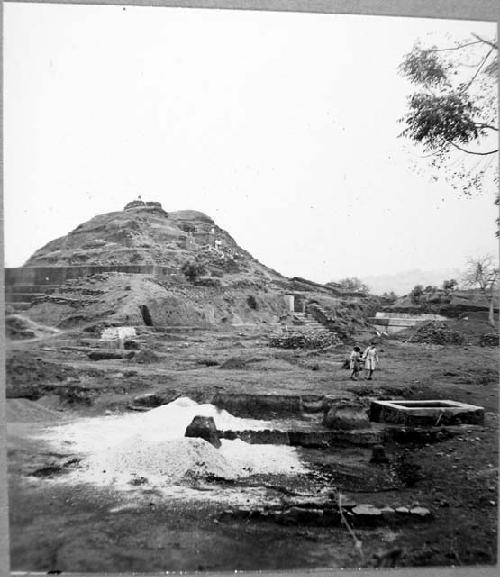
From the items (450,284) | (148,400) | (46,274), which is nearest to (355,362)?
(450,284)

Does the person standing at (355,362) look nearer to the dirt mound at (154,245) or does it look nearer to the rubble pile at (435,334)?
the rubble pile at (435,334)

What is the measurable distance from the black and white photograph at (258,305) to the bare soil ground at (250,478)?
0.01 m

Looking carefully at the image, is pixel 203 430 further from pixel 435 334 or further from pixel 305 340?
pixel 435 334

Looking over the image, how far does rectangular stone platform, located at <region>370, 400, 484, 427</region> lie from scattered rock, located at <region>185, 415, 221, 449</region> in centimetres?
100

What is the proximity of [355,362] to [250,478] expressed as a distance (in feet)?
3.25

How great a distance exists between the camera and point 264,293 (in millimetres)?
3162

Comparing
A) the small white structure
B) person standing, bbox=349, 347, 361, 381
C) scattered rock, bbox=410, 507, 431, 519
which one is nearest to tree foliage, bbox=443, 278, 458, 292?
person standing, bbox=349, 347, 361, 381

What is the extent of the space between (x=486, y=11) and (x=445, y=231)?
142 centimetres

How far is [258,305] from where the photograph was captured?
125 inches

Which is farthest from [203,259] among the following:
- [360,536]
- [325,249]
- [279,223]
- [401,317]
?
[360,536]

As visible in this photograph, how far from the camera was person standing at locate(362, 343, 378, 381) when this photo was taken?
9.97 ft

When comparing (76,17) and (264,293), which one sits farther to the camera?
(264,293)

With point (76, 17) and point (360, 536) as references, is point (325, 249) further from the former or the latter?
point (76, 17)

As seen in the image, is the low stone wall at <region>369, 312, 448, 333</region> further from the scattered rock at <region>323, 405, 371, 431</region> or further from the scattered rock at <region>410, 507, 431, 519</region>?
the scattered rock at <region>410, 507, 431, 519</region>
